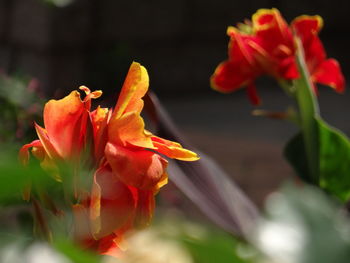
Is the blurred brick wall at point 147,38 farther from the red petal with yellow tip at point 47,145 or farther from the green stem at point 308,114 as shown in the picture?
the red petal with yellow tip at point 47,145

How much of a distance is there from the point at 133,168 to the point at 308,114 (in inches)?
15.8

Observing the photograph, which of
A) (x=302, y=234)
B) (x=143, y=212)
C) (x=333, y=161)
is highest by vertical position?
(x=302, y=234)

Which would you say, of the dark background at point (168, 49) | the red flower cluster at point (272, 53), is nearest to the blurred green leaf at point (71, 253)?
the red flower cluster at point (272, 53)

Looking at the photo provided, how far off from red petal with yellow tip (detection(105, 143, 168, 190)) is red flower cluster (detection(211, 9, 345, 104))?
48cm

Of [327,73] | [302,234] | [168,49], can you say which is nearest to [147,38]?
[168,49]

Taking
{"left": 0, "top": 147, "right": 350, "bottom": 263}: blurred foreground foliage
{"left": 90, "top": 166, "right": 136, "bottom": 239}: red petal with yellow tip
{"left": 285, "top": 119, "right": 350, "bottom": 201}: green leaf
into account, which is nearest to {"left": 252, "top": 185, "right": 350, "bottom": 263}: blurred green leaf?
{"left": 0, "top": 147, "right": 350, "bottom": 263}: blurred foreground foliage

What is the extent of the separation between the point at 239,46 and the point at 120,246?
0.54 metres

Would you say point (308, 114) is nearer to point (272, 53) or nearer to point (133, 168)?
point (272, 53)

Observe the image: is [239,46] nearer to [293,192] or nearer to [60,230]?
[60,230]

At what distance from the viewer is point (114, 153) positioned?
385 millimetres

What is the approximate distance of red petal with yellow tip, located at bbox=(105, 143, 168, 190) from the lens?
0.38 meters

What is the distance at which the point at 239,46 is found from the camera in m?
0.89

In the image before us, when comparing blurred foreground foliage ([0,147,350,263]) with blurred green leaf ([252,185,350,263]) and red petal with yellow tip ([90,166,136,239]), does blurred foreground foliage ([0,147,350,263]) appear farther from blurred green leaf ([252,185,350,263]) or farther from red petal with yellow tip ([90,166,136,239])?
red petal with yellow tip ([90,166,136,239])

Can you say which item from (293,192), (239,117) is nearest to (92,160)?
(293,192)
